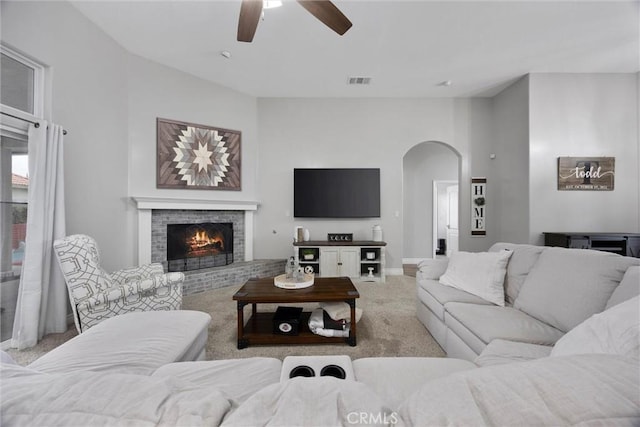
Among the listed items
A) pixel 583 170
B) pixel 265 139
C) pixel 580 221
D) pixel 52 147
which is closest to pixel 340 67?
pixel 265 139

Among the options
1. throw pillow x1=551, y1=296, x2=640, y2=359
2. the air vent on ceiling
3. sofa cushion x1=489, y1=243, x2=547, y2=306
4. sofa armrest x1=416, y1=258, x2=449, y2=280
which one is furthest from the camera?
the air vent on ceiling

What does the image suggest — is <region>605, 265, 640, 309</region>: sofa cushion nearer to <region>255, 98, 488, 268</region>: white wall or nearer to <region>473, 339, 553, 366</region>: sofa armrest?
<region>473, 339, 553, 366</region>: sofa armrest

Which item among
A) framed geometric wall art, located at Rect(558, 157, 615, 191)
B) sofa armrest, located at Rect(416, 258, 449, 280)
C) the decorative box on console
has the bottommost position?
the decorative box on console

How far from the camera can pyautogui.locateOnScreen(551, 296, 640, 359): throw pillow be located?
2.54 feet

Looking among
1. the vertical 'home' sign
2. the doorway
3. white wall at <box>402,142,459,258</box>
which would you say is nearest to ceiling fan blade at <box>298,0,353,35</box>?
the vertical 'home' sign

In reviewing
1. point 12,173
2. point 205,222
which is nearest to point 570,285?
point 205,222

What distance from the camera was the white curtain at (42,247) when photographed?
2098 millimetres

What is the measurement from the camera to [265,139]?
4516 mm

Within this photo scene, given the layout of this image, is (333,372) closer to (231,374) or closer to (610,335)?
(231,374)

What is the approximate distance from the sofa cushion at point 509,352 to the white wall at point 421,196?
454 cm

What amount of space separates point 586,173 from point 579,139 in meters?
0.50

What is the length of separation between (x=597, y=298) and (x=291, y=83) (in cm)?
413

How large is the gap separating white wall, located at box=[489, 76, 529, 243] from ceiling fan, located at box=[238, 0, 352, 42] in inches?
133

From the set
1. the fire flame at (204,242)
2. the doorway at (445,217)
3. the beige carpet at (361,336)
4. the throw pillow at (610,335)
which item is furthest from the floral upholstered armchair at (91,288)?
the doorway at (445,217)
